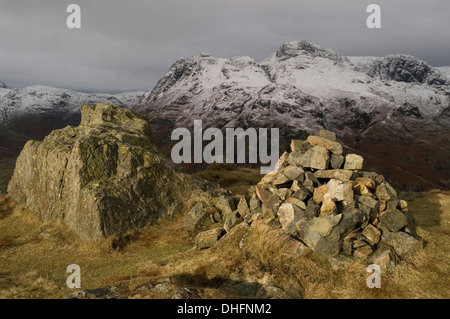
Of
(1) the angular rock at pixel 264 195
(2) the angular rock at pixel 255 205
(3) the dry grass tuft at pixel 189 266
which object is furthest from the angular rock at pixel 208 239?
(1) the angular rock at pixel 264 195

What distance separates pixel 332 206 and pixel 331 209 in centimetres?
15

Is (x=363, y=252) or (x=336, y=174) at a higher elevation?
(x=336, y=174)

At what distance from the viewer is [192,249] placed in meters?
16.3

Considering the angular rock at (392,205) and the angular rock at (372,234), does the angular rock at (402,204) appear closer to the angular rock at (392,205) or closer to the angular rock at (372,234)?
the angular rock at (392,205)

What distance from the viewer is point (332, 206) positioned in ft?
45.9

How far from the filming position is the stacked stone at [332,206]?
1346 centimetres

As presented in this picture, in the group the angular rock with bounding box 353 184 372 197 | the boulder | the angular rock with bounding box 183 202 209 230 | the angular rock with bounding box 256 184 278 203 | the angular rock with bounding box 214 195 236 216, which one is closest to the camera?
the angular rock with bounding box 353 184 372 197

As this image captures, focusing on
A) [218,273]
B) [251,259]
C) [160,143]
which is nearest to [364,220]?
[251,259]

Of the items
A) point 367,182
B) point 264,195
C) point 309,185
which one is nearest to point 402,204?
point 367,182

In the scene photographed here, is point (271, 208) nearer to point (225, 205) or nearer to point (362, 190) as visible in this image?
point (362, 190)

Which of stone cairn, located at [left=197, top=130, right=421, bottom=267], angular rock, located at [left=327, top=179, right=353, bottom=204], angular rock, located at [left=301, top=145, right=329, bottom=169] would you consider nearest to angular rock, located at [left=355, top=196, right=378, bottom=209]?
stone cairn, located at [left=197, top=130, right=421, bottom=267]

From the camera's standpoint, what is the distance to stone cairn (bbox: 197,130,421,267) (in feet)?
44.0

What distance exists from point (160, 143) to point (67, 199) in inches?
7017

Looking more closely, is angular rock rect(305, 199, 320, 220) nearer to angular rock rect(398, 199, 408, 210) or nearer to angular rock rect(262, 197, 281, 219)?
angular rock rect(262, 197, 281, 219)
